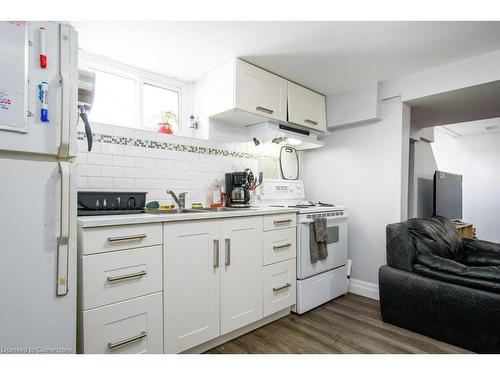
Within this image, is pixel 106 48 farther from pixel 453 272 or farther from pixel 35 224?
pixel 453 272

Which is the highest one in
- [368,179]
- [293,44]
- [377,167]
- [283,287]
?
[293,44]

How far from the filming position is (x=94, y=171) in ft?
6.45

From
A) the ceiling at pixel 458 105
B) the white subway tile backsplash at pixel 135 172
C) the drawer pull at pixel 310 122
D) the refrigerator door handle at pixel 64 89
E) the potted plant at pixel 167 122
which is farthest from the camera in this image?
the drawer pull at pixel 310 122

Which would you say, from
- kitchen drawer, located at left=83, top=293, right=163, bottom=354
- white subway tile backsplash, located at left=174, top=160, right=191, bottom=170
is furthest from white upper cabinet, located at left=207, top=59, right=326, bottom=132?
kitchen drawer, located at left=83, top=293, right=163, bottom=354

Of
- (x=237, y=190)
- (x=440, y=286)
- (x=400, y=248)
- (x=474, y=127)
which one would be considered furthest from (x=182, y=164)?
(x=474, y=127)

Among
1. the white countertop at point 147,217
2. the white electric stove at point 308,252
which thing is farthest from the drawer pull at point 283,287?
the white countertop at point 147,217

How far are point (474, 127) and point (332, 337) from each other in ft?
17.3

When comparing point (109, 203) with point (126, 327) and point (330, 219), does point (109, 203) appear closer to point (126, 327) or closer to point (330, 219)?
point (126, 327)

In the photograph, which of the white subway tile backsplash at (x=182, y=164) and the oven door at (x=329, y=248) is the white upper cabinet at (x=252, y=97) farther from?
the oven door at (x=329, y=248)

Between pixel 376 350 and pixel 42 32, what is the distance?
101 inches

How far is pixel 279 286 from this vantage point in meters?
2.25

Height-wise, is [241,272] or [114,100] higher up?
[114,100]

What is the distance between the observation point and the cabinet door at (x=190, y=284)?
160 centimetres

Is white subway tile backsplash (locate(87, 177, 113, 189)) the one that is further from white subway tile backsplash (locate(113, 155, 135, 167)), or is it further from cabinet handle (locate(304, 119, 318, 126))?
cabinet handle (locate(304, 119, 318, 126))
